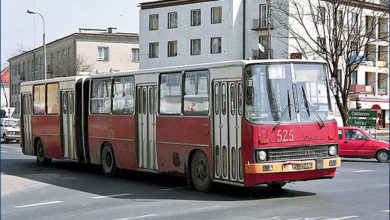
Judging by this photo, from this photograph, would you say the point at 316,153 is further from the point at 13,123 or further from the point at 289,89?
the point at 13,123

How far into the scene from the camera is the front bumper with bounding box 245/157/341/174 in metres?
12.7

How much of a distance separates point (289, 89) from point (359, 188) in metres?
3.09

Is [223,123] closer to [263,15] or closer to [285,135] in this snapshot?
[285,135]

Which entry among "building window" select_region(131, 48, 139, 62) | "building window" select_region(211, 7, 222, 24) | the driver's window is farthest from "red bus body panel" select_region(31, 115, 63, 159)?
"building window" select_region(131, 48, 139, 62)

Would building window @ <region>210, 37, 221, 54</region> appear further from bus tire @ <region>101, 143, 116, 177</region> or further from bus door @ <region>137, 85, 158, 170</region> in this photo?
bus door @ <region>137, 85, 158, 170</region>

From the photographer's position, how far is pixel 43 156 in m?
22.8

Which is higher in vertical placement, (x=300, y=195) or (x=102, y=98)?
(x=102, y=98)

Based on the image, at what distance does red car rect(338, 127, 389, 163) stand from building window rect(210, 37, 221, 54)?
37.5 meters

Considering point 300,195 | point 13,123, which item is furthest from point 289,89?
point 13,123

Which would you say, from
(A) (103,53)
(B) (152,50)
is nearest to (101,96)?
(B) (152,50)

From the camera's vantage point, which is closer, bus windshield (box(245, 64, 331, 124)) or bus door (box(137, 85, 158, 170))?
bus windshield (box(245, 64, 331, 124))

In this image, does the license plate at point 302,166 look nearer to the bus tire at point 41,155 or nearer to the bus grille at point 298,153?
the bus grille at point 298,153

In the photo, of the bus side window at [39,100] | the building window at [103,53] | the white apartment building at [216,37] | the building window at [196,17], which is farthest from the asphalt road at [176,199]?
the building window at [103,53]

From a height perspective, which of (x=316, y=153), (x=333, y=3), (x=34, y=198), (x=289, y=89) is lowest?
(x=34, y=198)
